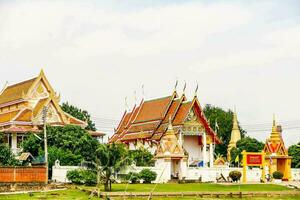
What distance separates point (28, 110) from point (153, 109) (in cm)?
1370

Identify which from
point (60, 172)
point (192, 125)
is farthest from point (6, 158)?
point (192, 125)

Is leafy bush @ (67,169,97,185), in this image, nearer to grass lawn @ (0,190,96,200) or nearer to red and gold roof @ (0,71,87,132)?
grass lawn @ (0,190,96,200)

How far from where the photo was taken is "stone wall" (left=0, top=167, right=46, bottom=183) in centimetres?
4004

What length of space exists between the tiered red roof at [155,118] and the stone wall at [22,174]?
21.4 m

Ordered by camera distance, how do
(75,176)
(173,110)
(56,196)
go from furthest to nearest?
1. (173,110)
2. (75,176)
3. (56,196)

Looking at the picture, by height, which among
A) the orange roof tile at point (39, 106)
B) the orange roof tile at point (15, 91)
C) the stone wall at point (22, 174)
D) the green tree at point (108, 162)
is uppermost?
the orange roof tile at point (15, 91)

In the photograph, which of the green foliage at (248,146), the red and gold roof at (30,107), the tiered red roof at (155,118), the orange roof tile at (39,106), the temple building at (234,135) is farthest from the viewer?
the temple building at (234,135)

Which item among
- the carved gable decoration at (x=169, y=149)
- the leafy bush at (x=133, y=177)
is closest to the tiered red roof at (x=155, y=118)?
the carved gable decoration at (x=169, y=149)

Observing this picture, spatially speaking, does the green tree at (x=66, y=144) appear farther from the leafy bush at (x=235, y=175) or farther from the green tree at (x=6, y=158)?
the leafy bush at (x=235, y=175)

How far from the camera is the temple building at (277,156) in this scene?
2215 inches

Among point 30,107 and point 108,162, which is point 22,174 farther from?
point 30,107

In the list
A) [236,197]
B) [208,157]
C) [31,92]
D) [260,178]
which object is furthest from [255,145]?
[236,197]

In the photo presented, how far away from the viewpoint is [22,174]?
4069 centimetres

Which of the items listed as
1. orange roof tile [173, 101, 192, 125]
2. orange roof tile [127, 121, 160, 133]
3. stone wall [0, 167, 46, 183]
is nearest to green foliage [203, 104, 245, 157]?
orange roof tile [127, 121, 160, 133]
